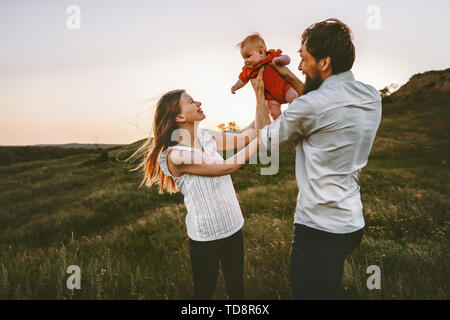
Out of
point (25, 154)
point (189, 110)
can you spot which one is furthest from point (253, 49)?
point (25, 154)

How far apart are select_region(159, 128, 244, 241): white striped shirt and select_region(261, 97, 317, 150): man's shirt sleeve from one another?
0.86 m

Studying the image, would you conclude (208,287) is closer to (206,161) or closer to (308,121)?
(206,161)

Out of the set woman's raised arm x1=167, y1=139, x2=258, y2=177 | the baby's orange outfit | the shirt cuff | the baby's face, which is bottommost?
woman's raised arm x1=167, y1=139, x2=258, y2=177

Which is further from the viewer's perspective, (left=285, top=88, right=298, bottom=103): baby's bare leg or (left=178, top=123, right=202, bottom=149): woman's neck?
(left=285, top=88, right=298, bottom=103): baby's bare leg

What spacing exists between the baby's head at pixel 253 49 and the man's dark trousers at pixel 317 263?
230cm

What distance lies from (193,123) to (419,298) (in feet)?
10.4

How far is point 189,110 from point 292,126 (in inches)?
47.6

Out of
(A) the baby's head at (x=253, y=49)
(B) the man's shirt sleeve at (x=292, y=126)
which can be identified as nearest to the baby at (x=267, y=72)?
(A) the baby's head at (x=253, y=49)

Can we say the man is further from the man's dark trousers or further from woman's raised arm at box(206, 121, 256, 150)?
woman's raised arm at box(206, 121, 256, 150)

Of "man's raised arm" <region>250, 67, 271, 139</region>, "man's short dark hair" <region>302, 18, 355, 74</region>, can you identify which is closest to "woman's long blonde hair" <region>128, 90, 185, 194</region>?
"man's raised arm" <region>250, 67, 271, 139</region>

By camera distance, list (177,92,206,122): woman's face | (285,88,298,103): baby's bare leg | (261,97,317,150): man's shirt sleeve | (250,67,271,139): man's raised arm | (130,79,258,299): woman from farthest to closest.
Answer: (285,88,298,103): baby's bare leg, (177,92,206,122): woman's face, (130,79,258,299): woman, (250,67,271,139): man's raised arm, (261,97,317,150): man's shirt sleeve

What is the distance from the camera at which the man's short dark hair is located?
6.12ft
